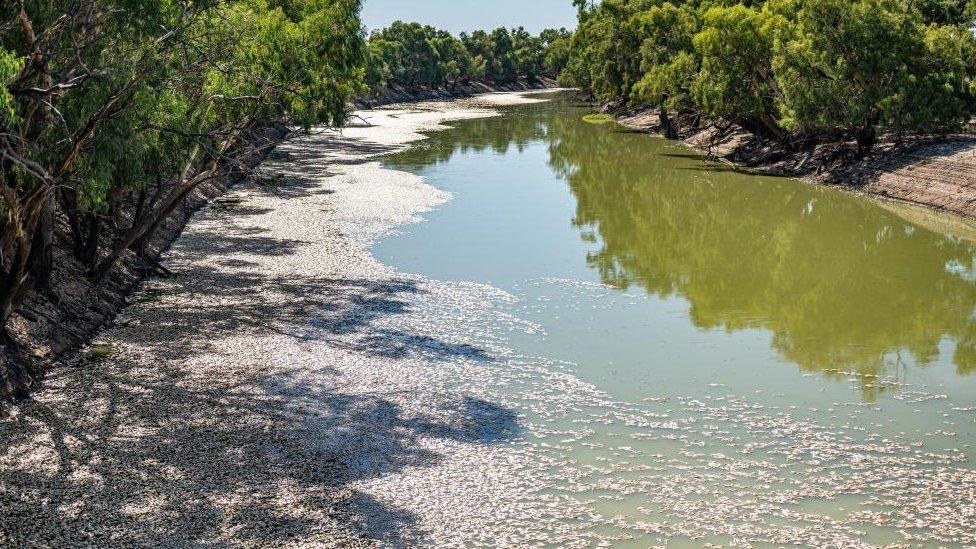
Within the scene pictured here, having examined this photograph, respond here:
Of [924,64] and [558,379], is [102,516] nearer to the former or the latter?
[558,379]

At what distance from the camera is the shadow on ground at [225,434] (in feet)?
47.8

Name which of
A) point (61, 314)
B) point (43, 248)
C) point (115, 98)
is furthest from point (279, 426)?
point (61, 314)

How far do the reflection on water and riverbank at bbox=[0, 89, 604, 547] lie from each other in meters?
8.04

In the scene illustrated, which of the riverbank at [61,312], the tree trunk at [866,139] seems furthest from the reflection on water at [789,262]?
the riverbank at [61,312]

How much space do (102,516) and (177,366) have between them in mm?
7486

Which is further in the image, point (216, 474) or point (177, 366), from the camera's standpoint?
point (177, 366)

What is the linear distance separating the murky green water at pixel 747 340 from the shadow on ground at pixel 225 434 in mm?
3457

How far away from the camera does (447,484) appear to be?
53.4 ft

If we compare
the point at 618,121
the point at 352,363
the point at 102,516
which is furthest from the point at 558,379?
the point at 618,121

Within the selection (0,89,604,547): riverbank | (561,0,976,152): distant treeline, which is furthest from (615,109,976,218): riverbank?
(0,89,604,547): riverbank

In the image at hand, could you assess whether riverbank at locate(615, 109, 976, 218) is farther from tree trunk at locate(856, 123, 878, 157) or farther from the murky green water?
the murky green water

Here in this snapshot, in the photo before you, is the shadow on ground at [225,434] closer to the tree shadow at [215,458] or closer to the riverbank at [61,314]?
the tree shadow at [215,458]

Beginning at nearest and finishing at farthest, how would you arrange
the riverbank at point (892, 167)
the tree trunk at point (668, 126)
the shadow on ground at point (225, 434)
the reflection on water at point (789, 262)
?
1. the shadow on ground at point (225, 434)
2. the reflection on water at point (789, 262)
3. the riverbank at point (892, 167)
4. the tree trunk at point (668, 126)

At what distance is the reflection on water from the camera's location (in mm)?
26047
